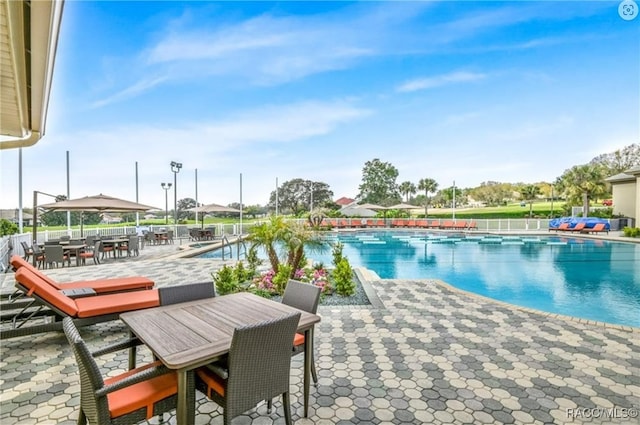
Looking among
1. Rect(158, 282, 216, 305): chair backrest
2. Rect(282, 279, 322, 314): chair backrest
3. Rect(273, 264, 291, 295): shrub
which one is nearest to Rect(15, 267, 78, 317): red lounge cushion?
Rect(158, 282, 216, 305): chair backrest

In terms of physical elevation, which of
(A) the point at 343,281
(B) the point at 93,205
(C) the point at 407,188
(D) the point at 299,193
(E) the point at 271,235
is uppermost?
(C) the point at 407,188

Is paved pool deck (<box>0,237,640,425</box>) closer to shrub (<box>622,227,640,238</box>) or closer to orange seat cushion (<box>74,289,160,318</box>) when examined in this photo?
orange seat cushion (<box>74,289,160,318</box>)

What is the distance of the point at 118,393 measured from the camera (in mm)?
1784

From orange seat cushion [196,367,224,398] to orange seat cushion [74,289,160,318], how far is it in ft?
5.49

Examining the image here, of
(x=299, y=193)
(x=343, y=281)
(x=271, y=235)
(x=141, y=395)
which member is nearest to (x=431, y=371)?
(x=141, y=395)

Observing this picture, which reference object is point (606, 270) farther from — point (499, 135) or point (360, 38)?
point (499, 135)

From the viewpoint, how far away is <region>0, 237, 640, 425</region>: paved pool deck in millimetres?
2295

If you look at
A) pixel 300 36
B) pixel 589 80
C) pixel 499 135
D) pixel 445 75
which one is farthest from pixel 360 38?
pixel 499 135

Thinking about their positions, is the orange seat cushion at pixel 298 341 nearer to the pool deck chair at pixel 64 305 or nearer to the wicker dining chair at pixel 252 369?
the wicker dining chair at pixel 252 369

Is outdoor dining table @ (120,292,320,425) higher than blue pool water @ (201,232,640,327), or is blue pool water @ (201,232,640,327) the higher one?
outdoor dining table @ (120,292,320,425)

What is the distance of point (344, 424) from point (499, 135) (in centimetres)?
2209

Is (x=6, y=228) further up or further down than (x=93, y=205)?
further down

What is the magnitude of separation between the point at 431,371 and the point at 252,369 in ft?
6.49

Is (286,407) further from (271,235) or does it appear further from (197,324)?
(271,235)
